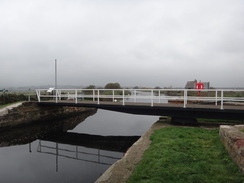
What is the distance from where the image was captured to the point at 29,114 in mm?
12672

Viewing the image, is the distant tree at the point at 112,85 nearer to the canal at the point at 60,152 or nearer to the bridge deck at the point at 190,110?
the canal at the point at 60,152

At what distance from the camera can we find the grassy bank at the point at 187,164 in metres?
3.47

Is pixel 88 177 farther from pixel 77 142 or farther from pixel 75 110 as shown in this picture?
pixel 75 110

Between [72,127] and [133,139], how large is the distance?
5467 millimetres

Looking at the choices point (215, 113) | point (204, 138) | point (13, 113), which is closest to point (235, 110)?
point (215, 113)

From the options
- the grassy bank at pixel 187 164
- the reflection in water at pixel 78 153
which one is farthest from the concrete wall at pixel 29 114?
the grassy bank at pixel 187 164

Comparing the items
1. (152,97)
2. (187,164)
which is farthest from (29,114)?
(187,164)

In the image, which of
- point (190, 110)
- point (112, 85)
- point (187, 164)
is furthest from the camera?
point (112, 85)

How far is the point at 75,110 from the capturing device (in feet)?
57.2

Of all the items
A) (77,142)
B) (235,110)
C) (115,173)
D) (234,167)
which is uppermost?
(235,110)

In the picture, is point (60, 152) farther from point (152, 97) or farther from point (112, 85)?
point (112, 85)

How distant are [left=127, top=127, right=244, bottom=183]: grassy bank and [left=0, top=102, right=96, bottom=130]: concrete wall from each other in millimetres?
10351

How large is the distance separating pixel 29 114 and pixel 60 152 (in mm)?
→ 6244

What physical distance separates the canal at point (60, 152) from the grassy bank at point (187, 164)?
231 cm
